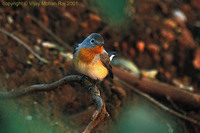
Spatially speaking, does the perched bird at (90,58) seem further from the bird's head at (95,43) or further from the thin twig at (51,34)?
the thin twig at (51,34)

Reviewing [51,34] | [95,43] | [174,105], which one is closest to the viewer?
[95,43]

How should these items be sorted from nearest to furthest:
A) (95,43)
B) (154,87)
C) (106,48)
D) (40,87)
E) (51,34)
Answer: (40,87) → (95,43) → (154,87) → (51,34) → (106,48)

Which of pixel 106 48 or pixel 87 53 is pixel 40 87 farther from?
pixel 106 48

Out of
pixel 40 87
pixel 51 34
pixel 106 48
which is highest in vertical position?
pixel 40 87

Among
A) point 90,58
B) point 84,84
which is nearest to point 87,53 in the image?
point 90,58

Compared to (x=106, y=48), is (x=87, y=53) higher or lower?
higher

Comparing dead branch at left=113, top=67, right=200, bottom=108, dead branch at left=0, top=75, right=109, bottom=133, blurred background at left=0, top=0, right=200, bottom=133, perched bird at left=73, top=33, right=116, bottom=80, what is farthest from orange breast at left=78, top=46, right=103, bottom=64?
dead branch at left=113, top=67, right=200, bottom=108

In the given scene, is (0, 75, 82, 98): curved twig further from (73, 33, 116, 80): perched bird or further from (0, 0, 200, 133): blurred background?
(73, 33, 116, 80): perched bird
